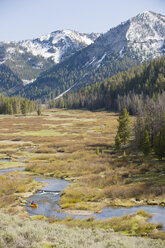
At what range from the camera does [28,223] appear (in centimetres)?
1812

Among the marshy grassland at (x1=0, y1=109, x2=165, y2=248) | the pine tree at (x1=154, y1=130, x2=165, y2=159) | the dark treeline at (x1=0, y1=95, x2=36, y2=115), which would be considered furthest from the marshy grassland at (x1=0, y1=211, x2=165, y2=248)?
the dark treeline at (x1=0, y1=95, x2=36, y2=115)

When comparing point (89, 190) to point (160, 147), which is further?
point (160, 147)

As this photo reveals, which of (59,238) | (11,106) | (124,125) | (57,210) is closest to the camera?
(59,238)

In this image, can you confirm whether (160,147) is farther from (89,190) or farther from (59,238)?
(59,238)

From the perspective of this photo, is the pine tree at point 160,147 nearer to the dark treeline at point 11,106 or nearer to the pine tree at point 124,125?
the pine tree at point 124,125

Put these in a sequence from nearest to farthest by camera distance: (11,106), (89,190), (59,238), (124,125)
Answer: (59,238) < (89,190) < (124,125) < (11,106)

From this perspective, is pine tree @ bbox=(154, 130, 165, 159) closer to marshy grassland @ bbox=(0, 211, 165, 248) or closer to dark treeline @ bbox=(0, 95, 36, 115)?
marshy grassland @ bbox=(0, 211, 165, 248)

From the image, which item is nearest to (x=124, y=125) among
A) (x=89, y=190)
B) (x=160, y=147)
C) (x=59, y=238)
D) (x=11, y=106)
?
(x=160, y=147)

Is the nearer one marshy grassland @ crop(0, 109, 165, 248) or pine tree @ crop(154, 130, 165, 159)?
marshy grassland @ crop(0, 109, 165, 248)

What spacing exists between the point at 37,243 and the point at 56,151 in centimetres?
4370

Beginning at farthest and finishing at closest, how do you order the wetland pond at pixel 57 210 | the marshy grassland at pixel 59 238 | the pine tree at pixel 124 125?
1. the pine tree at pixel 124 125
2. the wetland pond at pixel 57 210
3. the marshy grassland at pixel 59 238

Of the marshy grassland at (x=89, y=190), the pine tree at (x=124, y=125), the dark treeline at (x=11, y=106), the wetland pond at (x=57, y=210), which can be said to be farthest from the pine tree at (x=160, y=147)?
the dark treeline at (x=11, y=106)

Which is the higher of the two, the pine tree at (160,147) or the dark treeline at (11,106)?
the dark treeline at (11,106)

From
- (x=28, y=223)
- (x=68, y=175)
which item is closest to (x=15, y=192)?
(x=68, y=175)
